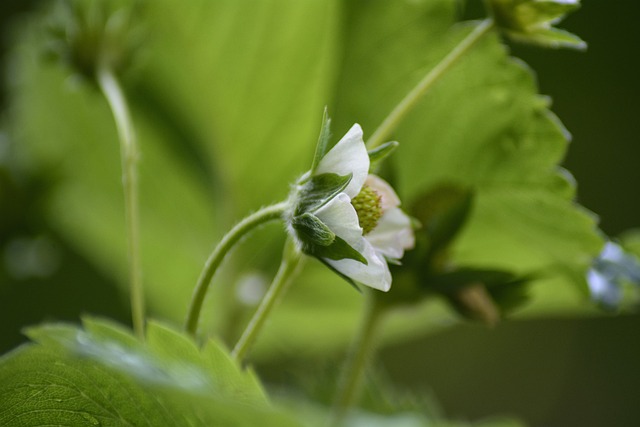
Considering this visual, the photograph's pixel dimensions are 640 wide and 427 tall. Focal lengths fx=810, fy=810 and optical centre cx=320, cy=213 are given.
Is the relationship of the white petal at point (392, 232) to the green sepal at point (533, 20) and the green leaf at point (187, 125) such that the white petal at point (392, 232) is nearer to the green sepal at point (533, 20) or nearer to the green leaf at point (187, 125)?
the green sepal at point (533, 20)

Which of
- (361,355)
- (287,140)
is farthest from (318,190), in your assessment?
(287,140)

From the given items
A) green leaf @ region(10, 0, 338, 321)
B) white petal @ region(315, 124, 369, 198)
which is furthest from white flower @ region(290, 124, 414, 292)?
green leaf @ region(10, 0, 338, 321)

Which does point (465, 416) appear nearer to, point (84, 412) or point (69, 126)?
point (69, 126)

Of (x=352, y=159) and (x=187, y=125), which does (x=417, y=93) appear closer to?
(x=352, y=159)

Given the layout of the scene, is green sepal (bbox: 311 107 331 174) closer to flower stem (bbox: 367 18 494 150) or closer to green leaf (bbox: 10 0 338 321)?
flower stem (bbox: 367 18 494 150)

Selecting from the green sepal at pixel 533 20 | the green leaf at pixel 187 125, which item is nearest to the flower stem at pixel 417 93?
the green sepal at pixel 533 20

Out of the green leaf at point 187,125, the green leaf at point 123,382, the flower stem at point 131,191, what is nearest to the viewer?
the green leaf at point 123,382

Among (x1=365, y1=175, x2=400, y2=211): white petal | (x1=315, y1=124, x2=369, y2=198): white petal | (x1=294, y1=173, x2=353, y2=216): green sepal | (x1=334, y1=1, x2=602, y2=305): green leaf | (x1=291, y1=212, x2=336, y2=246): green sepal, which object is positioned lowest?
(x1=334, y1=1, x2=602, y2=305): green leaf
